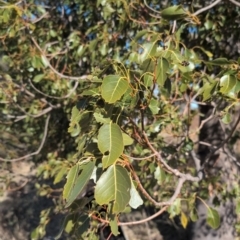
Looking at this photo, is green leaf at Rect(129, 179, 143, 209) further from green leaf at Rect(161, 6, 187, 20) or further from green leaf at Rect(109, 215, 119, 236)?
green leaf at Rect(161, 6, 187, 20)

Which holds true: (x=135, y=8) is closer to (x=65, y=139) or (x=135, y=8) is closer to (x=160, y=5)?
(x=160, y=5)

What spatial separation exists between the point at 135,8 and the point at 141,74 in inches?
59.7

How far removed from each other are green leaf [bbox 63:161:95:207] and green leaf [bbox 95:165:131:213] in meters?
0.05

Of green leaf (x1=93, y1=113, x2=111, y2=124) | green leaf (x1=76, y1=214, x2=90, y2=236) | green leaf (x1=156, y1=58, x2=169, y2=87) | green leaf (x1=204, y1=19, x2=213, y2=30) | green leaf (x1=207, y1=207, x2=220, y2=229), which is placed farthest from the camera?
green leaf (x1=204, y1=19, x2=213, y2=30)

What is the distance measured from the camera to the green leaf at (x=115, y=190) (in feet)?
3.48

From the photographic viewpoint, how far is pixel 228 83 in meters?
1.42

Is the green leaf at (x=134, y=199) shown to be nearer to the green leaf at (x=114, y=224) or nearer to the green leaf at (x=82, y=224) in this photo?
the green leaf at (x=114, y=224)

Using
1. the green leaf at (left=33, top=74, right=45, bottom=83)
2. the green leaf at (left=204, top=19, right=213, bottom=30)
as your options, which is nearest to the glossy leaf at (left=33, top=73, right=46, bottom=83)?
the green leaf at (left=33, top=74, right=45, bottom=83)

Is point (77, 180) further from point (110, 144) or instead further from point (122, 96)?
point (122, 96)

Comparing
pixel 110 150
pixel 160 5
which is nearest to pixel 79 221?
pixel 110 150

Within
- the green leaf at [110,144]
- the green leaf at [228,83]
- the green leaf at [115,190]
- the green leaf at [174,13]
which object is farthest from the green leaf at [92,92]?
the green leaf at [174,13]

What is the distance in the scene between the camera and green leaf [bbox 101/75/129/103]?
1.16 metres

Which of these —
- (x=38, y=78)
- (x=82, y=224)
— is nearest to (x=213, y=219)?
(x=82, y=224)

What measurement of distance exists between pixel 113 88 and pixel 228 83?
1.42ft
